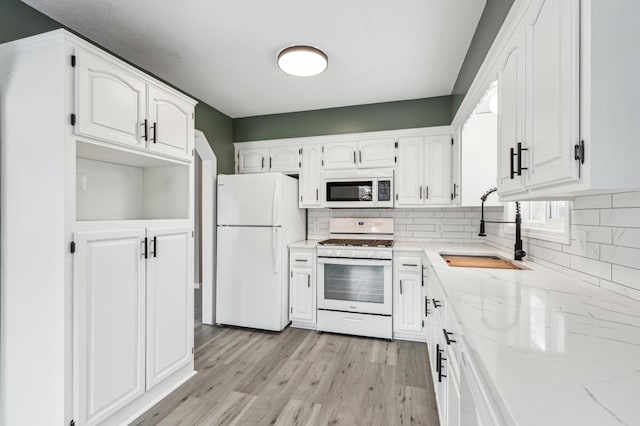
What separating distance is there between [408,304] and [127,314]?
2.37 m

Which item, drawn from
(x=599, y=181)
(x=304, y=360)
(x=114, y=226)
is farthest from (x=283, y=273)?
(x=599, y=181)

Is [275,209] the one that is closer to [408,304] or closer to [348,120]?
[348,120]

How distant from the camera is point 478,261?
229cm

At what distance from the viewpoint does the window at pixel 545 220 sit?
159 cm

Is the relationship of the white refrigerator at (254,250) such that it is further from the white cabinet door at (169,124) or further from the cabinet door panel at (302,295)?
the white cabinet door at (169,124)

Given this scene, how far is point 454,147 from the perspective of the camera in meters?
3.04

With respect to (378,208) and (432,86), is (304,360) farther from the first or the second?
(432,86)

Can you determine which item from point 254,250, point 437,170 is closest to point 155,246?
point 254,250

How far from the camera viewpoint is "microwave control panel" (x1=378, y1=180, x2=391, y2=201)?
323 cm

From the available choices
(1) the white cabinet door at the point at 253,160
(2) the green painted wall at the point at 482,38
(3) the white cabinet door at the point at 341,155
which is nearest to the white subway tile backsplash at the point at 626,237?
(2) the green painted wall at the point at 482,38

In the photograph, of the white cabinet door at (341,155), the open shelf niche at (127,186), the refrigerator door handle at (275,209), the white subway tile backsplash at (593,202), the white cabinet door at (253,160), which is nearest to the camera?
the white subway tile backsplash at (593,202)

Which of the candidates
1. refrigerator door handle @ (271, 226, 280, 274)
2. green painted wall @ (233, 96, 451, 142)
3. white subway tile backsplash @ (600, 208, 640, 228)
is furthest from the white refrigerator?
white subway tile backsplash @ (600, 208, 640, 228)

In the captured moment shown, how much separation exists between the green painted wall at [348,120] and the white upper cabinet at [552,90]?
213 centimetres

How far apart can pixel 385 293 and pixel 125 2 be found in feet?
9.91
